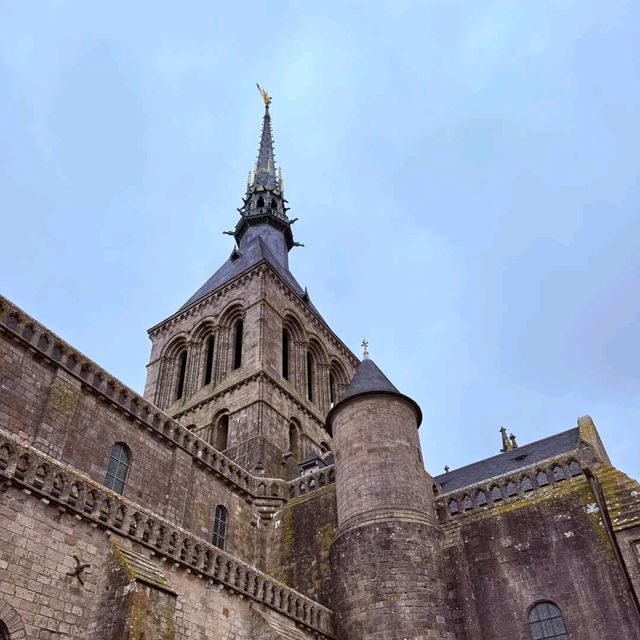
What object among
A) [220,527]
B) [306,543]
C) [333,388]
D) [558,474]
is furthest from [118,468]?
[333,388]

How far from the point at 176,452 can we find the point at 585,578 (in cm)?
1161

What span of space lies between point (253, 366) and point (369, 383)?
8697 mm

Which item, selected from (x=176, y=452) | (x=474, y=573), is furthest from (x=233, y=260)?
(x=474, y=573)

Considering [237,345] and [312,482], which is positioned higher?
[237,345]

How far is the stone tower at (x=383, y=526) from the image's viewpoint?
1518 cm

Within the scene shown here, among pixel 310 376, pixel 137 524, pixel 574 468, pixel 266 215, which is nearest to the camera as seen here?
pixel 137 524

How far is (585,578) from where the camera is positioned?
14305mm

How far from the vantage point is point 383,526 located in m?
16.5

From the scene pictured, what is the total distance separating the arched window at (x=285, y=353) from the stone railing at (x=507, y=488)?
13.8 m

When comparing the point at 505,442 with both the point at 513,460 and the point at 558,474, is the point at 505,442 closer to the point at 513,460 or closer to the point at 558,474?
Result: the point at 513,460

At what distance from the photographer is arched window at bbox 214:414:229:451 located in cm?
2647

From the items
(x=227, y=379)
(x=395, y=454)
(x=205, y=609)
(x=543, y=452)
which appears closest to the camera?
(x=205, y=609)

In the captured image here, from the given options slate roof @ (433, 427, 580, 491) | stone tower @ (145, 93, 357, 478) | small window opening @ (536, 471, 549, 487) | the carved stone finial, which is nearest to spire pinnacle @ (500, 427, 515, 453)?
the carved stone finial

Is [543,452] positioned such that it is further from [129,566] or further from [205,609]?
[129,566]
